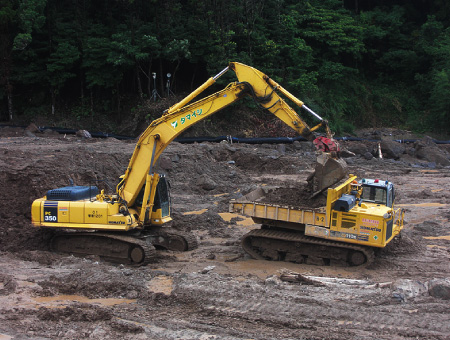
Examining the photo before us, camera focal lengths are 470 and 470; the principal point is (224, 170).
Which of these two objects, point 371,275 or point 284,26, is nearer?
point 371,275

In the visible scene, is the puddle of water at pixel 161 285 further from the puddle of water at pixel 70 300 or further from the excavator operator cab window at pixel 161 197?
the excavator operator cab window at pixel 161 197

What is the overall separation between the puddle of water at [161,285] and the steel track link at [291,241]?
2.75m

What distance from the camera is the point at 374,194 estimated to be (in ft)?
36.2

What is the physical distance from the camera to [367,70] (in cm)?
4006

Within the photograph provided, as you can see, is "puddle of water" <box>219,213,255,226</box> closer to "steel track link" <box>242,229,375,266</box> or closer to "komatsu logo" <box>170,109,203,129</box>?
"steel track link" <box>242,229,375,266</box>

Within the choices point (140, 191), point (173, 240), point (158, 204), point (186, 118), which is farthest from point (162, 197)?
point (186, 118)

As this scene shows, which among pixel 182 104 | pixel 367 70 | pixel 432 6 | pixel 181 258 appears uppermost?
pixel 432 6

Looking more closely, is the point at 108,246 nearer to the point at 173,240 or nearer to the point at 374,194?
the point at 173,240

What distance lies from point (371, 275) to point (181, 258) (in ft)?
14.0

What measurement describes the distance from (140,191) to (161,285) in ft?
9.46

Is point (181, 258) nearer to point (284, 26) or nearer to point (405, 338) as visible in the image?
point (405, 338)

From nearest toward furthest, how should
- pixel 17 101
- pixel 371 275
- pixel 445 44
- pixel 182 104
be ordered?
pixel 371 275 < pixel 182 104 < pixel 17 101 < pixel 445 44

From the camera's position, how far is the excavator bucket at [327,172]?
10.6m

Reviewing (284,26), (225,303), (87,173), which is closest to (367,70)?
(284,26)
